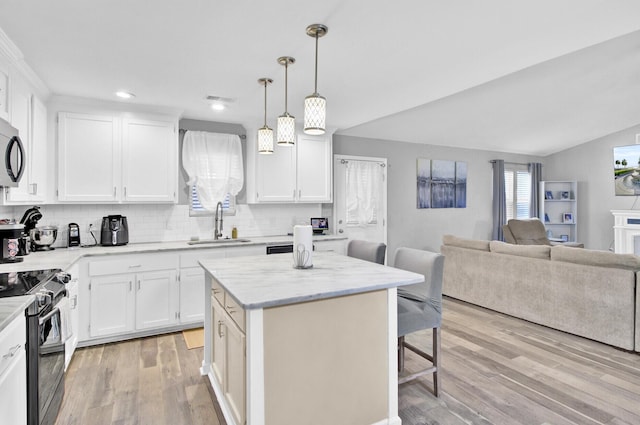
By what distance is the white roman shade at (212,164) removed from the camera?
4262 millimetres

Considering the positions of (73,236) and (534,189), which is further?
(534,189)

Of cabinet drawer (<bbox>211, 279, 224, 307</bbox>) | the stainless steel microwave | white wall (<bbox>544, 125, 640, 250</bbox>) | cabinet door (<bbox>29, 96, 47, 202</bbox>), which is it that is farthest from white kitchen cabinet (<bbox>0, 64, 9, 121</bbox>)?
white wall (<bbox>544, 125, 640, 250</bbox>)

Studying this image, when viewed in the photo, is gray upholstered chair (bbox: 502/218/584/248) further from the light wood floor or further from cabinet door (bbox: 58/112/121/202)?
cabinet door (bbox: 58/112/121/202)

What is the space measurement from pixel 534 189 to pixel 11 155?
8.47 meters

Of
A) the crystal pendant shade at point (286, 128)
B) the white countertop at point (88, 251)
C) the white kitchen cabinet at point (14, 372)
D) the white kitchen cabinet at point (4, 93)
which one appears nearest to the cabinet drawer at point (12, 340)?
the white kitchen cabinet at point (14, 372)

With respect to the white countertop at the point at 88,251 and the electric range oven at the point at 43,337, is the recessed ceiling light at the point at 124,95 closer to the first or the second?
the white countertop at the point at 88,251

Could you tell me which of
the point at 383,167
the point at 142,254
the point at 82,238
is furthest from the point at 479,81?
the point at 82,238

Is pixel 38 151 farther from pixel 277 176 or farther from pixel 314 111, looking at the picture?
pixel 314 111

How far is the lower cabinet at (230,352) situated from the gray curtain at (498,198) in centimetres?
619

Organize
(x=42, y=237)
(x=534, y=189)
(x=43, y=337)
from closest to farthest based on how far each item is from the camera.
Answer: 1. (x=43, y=337)
2. (x=42, y=237)
3. (x=534, y=189)

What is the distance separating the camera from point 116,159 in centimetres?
366

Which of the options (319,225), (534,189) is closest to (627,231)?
(534,189)

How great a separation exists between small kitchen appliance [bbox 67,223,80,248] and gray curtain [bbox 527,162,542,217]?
7.95 m

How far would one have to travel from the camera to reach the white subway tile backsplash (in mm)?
3682
